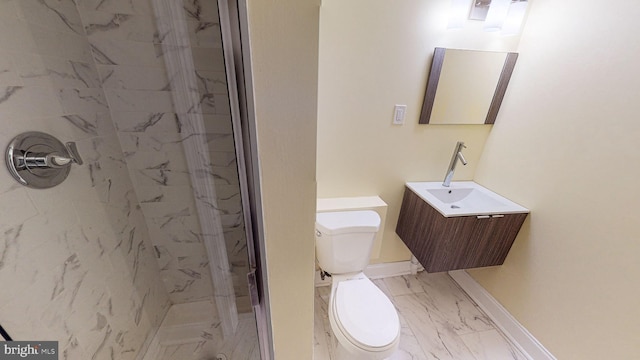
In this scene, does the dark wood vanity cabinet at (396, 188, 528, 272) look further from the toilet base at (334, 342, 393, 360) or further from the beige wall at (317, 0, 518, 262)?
the toilet base at (334, 342, 393, 360)

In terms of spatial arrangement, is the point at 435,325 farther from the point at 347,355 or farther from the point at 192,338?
the point at 192,338

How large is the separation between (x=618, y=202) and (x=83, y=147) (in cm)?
222

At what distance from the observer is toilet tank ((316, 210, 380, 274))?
4.15ft

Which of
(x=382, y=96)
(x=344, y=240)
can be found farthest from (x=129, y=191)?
(x=382, y=96)

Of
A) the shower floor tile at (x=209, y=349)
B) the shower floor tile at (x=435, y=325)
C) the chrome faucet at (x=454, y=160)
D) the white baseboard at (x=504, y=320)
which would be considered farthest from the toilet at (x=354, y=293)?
the white baseboard at (x=504, y=320)

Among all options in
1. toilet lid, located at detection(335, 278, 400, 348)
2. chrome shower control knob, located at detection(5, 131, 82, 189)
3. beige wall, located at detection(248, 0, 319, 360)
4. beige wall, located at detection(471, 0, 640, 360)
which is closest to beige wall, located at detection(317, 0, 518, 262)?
beige wall, located at detection(471, 0, 640, 360)

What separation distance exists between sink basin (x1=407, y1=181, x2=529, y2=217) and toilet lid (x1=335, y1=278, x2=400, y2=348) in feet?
1.98

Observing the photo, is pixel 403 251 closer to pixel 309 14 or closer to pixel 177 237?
pixel 177 237

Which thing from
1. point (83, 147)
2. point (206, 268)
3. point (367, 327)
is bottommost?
point (367, 327)

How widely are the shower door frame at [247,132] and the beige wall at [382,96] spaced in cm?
90

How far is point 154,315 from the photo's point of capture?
3.86ft

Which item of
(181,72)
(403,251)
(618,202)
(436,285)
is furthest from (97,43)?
(436,285)

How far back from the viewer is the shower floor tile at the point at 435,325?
51.8 inches

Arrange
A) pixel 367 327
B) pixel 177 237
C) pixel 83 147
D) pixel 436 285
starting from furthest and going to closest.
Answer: pixel 436 285 → pixel 177 237 → pixel 367 327 → pixel 83 147
